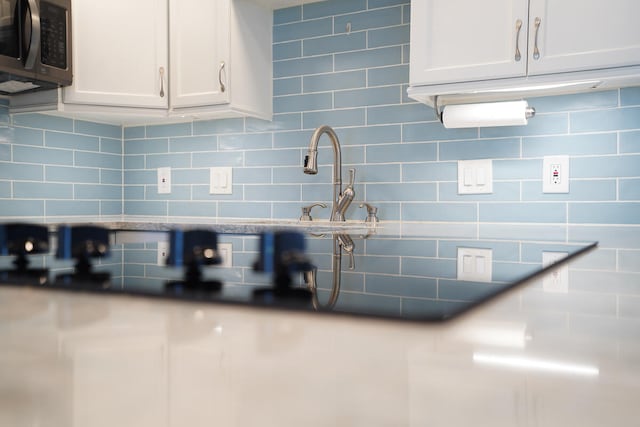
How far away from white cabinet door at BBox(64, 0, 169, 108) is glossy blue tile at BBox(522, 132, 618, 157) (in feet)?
4.89

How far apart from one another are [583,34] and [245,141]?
1.45 m

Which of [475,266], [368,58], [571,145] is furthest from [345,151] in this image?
[475,266]

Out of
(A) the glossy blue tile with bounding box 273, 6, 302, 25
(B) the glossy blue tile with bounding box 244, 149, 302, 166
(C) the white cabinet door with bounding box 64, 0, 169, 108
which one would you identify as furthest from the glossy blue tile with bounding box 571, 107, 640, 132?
(C) the white cabinet door with bounding box 64, 0, 169, 108

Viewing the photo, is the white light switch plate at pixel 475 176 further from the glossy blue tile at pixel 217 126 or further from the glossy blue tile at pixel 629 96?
the glossy blue tile at pixel 217 126

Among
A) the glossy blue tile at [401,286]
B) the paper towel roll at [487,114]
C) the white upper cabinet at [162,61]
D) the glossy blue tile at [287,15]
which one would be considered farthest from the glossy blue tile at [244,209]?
the glossy blue tile at [401,286]

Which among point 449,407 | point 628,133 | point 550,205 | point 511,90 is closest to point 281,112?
point 511,90

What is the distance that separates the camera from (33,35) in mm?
1973

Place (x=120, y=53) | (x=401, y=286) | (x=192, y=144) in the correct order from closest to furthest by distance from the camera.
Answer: (x=401, y=286)
(x=120, y=53)
(x=192, y=144)

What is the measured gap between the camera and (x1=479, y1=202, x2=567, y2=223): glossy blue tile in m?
1.94

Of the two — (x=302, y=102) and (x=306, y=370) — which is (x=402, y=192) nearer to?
(x=302, y=102)

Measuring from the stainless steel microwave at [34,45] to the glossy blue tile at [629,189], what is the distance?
6.91 ft

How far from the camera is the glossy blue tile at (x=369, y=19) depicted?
2199mm

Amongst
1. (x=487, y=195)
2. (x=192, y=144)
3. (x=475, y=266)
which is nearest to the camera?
(x=475, y=266)

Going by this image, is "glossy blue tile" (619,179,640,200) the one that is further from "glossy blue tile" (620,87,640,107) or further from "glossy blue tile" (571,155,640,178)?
"glossy blue tile" (620,87,640,107)
